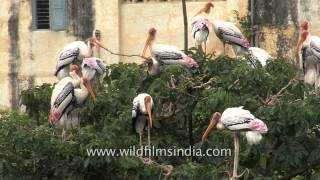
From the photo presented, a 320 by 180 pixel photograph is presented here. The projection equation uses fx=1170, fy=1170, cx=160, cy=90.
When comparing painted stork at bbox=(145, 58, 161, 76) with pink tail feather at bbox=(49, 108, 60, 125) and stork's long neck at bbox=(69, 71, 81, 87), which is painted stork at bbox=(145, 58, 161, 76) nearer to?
stork's long neck at bbox=(69, 71, 81, 87)

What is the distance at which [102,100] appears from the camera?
15.1 m

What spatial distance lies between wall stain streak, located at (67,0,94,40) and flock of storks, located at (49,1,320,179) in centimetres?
706

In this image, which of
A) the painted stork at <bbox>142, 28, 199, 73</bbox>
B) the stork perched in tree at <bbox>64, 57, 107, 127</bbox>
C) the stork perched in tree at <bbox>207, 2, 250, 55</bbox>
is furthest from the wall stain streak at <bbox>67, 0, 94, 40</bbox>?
the stork perched in tree at <bbox>64, 57, 107, 127</bbox>

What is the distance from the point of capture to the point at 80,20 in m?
24.0

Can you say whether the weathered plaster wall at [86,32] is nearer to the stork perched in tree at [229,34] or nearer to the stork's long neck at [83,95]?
the stork perched in tree at [229,34]

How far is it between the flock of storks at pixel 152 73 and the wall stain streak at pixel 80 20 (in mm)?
7058

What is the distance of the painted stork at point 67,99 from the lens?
1491 centimetres

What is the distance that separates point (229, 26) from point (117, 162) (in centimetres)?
336

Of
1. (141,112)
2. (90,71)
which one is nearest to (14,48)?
(90,71)

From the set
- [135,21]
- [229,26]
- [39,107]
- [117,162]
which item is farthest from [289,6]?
[117,162]

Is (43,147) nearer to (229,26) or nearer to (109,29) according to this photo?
(229,26)

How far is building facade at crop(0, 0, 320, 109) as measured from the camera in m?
23.6

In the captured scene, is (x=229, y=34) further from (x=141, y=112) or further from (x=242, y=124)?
(x=242, y=124)

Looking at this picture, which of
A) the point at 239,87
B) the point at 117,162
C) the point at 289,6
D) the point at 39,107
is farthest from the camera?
the point at 289,6
